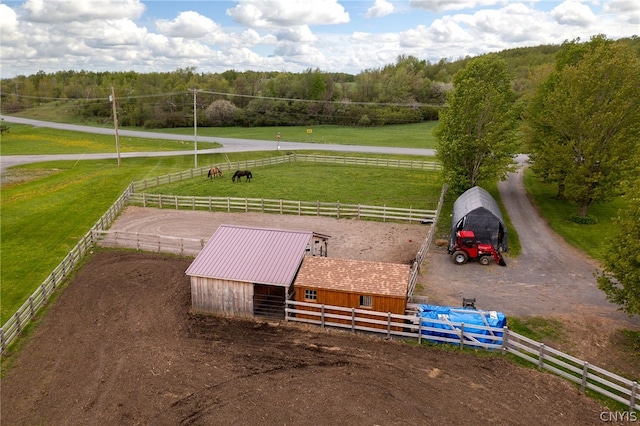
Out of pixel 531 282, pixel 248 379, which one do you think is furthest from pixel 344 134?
pixel 248 379

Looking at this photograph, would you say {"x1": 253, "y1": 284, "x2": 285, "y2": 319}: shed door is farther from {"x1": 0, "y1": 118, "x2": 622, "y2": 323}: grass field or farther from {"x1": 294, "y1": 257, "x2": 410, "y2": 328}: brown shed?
{"x1": 0, "y1": 118, "x2": 622, "y2": 323}: grass field

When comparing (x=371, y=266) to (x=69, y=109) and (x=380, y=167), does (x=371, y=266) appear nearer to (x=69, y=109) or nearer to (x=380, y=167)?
(x=380, y=167)

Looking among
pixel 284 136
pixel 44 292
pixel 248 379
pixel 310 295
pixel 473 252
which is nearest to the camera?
pixel 248 379

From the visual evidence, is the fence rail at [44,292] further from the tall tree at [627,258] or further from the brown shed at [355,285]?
the tall tree at [627,258]

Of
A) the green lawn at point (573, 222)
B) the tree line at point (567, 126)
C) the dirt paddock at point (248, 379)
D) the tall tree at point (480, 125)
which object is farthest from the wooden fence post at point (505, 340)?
the tall tree at point (480, 125)

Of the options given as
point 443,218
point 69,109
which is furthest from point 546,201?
point 69,109

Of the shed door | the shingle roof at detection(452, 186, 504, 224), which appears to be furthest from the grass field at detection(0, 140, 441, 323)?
the shed door

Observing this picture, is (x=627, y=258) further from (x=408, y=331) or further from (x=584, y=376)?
(x=408, y=331)
